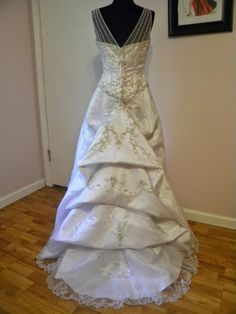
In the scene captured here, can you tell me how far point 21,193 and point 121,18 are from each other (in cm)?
170

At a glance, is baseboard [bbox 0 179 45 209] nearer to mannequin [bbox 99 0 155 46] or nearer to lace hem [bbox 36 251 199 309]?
lace hem [bbox 36 251 199 309]

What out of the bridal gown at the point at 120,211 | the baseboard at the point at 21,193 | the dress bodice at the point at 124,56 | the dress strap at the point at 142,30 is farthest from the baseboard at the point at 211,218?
the baseboard at the point at 21,193

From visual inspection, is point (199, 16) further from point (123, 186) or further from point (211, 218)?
point (211, 218)

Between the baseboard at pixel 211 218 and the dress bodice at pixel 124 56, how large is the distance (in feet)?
3.42

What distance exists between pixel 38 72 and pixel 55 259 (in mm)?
1603

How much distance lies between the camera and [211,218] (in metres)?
1.98

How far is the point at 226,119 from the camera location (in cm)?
178

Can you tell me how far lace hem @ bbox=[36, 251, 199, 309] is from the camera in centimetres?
130

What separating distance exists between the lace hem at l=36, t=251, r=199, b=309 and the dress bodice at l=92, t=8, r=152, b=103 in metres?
1.03

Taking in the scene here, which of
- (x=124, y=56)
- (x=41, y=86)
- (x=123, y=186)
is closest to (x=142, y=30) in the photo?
(x=124, y=56)

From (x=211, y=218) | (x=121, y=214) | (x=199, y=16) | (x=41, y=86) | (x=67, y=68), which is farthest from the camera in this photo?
(x=41, y=86)

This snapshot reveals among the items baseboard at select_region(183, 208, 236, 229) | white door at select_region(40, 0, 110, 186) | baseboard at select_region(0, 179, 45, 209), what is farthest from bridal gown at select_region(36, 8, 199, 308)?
baseboard at select_region(0, 179, 45, 209)

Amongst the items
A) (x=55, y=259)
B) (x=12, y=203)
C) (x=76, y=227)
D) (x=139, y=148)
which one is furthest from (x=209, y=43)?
(x=12, y=203)

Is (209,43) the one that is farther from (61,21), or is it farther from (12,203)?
(12,203)
